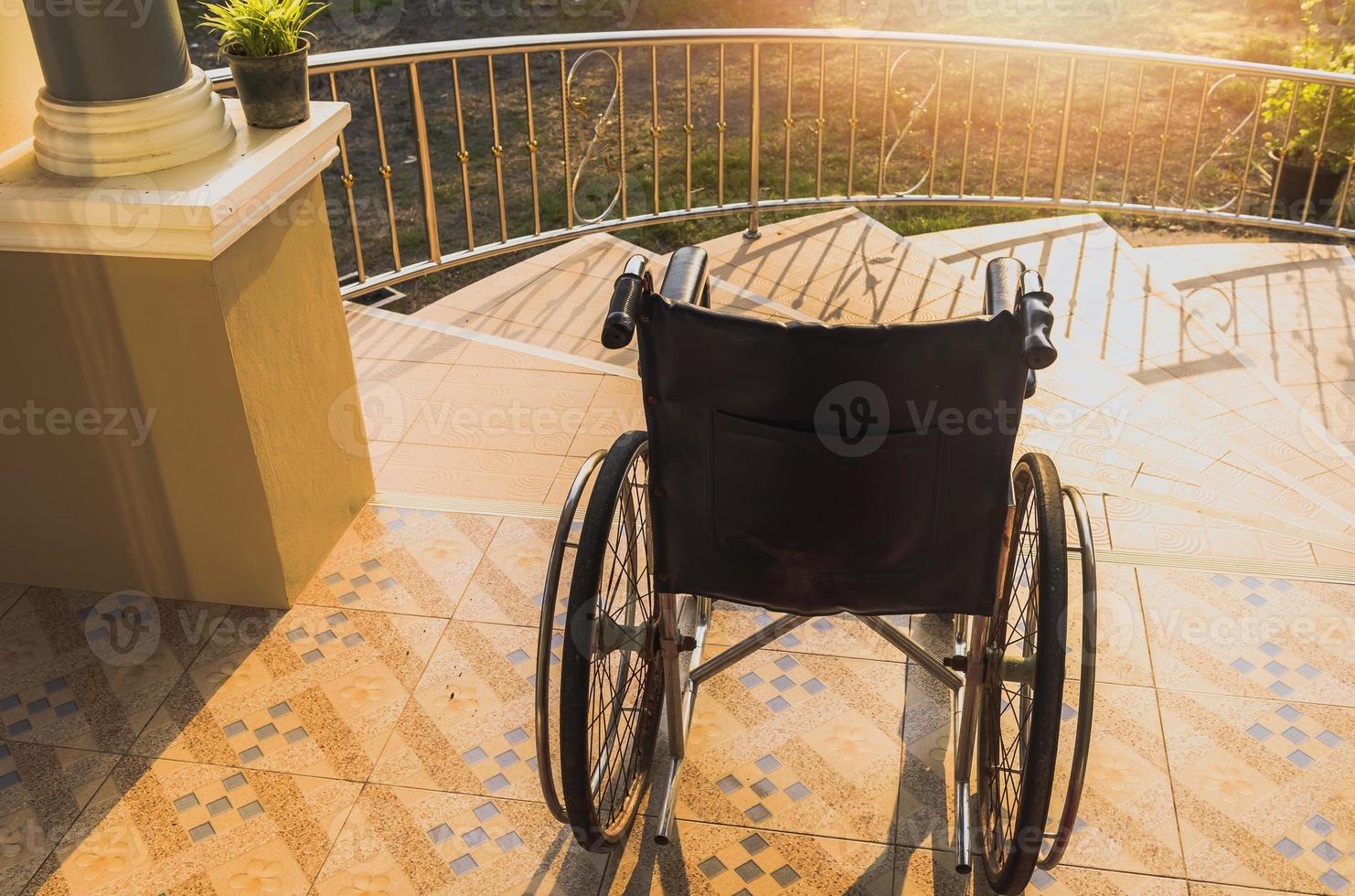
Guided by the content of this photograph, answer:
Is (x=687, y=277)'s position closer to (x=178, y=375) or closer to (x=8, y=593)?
(x=178, y=375)

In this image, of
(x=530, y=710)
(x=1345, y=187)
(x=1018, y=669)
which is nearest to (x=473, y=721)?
(x=530, y=710)

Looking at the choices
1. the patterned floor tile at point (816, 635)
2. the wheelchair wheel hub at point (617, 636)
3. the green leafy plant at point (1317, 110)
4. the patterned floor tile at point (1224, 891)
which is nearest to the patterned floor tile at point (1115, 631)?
the patterned floor tile at point (816, 635)


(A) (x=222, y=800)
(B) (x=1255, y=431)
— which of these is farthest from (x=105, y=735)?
(B) (x=1255, y=431)

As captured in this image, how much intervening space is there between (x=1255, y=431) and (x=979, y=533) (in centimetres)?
232

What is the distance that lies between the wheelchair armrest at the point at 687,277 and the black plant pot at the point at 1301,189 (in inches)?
185

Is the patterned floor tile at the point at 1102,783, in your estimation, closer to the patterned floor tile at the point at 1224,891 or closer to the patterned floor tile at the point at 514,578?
the patterned floor tile at the point at 1224,891

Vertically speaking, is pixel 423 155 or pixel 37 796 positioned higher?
pixel 423 155

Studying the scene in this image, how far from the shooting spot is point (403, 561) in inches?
116

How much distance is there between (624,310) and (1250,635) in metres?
1.70

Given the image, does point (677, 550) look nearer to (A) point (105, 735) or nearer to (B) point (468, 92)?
(A) point (105, 735)

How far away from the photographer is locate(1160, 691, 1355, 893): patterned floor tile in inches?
85.5

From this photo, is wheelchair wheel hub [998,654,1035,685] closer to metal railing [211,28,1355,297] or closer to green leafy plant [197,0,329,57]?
green leafy plant [197,0,329,57]

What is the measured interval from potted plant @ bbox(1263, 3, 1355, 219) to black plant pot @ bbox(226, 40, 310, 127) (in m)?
4.39

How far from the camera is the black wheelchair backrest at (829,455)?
5.70ft
